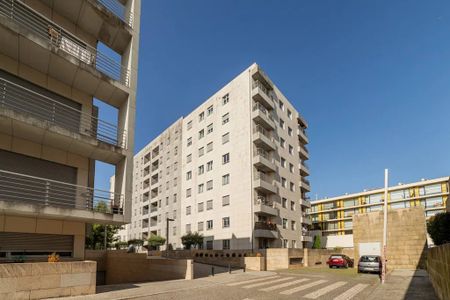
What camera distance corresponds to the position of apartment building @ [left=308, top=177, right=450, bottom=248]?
79.9 metres

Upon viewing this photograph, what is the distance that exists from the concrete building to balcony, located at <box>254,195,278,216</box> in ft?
0.40

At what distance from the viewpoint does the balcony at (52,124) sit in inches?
543

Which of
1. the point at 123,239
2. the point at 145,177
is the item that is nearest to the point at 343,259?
the point at 145,177

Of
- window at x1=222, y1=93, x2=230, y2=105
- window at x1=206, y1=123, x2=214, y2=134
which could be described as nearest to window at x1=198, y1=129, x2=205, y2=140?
window at x1=206, y1=123, x2=214, y2=134

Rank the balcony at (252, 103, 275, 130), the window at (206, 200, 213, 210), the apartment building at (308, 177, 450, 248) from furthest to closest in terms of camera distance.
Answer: the apartment building at (308, 177, 450, 248) → the window at (206, 200, 213, 210) → the balcony at (252, 103, 275, 130)

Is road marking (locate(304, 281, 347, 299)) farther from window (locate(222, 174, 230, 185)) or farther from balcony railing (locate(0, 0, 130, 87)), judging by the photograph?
window (locate(222, 174, 230, 185))

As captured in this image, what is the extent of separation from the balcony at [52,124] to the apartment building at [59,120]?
44 mm

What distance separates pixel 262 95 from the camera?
1801 inches

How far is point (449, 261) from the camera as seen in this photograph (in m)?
7.85

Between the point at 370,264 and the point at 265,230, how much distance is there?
17.2 meters

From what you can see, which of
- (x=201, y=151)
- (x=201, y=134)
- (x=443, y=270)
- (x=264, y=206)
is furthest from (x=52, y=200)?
(x=201, y=134)

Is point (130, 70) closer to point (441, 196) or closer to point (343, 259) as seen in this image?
point (343, 259)

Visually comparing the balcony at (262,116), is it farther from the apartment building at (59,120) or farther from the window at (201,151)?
the apartment building at (59,120)

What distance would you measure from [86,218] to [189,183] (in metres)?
38.0
